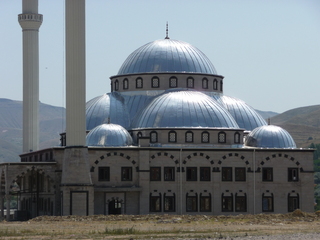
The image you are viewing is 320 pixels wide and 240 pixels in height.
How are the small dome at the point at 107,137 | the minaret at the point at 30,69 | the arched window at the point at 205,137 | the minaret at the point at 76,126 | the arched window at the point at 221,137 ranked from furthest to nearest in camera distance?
the minaret at the point at 30,69, the arched window at the point at 221,137, the arched window at the point at 205,137, the small dome at the point at 107,137, the minaret at the point at 76,126

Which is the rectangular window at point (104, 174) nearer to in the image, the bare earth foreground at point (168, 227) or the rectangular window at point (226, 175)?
the rectangular window at point (226, 175)

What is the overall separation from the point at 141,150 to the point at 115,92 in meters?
Result: 12.2

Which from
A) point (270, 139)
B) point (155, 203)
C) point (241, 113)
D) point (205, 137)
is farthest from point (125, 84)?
point (270, 139)

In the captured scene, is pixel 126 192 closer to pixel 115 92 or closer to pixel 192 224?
pixel 115 92

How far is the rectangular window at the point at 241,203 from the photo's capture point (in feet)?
234

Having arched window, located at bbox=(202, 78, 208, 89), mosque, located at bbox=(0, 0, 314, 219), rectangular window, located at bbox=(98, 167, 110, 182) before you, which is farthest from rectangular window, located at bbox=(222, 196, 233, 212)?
arched window, located at bbox=(202, 78, 208, 89)

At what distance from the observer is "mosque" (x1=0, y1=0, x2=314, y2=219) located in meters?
68.8

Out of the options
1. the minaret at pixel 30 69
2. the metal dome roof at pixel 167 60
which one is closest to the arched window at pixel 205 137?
the metal dome roof at pixel 167 60

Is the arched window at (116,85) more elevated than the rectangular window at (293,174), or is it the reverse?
the arched window at (116,85)

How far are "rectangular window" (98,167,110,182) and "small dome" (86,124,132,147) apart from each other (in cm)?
184

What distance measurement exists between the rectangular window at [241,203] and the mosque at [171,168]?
0.25 ft

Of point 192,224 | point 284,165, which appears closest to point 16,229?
point 192,224

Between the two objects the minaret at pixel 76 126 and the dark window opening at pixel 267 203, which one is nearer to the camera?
the minaret at pixel 76 126

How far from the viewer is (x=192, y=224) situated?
5097 cm
